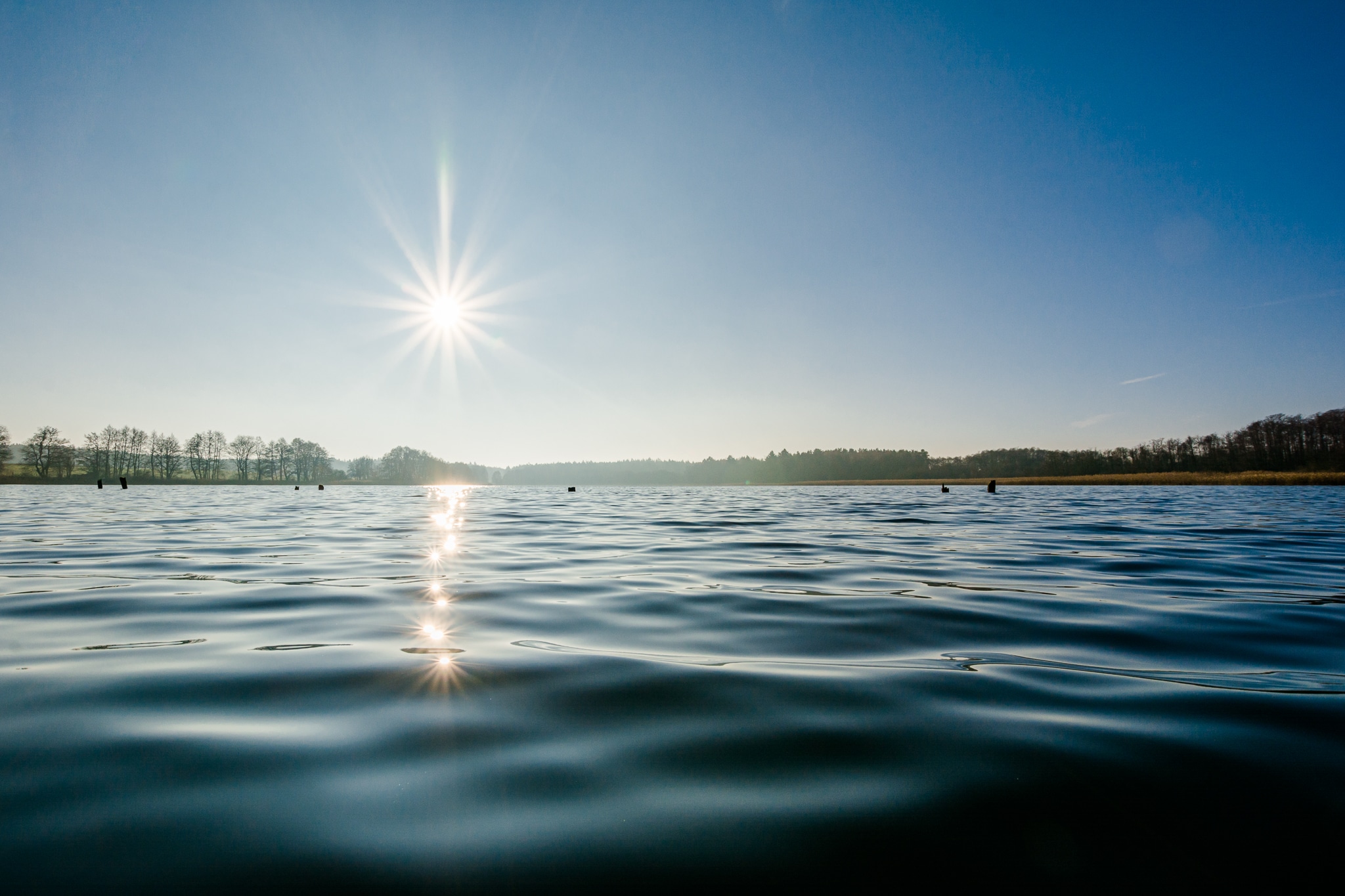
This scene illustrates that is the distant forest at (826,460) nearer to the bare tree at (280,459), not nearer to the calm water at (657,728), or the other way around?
the bare tree at (280,459)

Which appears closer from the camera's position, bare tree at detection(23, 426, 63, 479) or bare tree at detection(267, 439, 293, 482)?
bare tree at detection(23, 426, 63, 479)

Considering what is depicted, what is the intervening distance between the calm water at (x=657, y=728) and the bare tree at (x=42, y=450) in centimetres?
16026

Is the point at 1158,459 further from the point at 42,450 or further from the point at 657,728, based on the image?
the point at 42,450

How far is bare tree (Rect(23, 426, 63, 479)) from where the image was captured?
12044cm

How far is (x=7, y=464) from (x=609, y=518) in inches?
6840

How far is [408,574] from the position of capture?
886 cm

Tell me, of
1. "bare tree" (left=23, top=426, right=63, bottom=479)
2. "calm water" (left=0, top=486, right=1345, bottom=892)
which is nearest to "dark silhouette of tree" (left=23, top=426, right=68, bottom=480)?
"bare tree" (left=23, top=426, right=63, bottom=479)

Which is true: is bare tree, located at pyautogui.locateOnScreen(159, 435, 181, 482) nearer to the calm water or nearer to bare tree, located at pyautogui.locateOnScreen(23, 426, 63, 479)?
bare tree, located at pyautogui.locateOnScreen(23, 426, 63, 479)

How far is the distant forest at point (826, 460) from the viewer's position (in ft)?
389

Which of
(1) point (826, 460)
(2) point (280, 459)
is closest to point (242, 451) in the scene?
(2) point (280, 459)

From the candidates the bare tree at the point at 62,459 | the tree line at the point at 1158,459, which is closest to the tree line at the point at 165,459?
the bare tree at the point at 62,459

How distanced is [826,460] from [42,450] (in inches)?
7080

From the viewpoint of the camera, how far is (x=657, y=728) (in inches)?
127

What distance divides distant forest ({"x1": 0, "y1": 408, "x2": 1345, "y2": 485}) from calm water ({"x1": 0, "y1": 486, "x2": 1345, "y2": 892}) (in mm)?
147625
